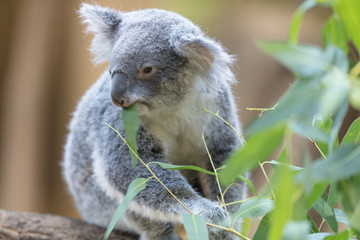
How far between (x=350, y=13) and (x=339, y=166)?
0.29 m

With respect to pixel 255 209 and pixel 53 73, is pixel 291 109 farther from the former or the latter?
pixel 53 73

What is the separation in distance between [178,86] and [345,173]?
1.32 metres

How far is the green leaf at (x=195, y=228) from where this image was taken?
1339 mm

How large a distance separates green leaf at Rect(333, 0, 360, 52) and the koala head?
1090 millimetres

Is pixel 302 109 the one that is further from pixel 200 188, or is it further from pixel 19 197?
pixel 19 197

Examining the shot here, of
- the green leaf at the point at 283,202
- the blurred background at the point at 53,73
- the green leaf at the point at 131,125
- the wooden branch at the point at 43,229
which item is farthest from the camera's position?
the blurred background at the point at 53,73

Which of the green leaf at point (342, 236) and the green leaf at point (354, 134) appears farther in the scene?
the green leaf at point (354, 134)

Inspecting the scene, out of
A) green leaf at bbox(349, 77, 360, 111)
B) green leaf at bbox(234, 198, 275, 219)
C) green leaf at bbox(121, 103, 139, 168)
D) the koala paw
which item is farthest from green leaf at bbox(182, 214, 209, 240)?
green leaf at bbox(349, 77, 360, 111)

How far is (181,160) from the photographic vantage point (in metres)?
2.55

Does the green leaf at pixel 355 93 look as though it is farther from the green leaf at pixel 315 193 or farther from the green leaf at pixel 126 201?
the green leaf at pixel 126 201

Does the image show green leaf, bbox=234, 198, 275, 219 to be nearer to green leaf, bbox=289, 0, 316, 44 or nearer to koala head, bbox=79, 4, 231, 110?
green leaf, bbox=289, 0, 316, 44

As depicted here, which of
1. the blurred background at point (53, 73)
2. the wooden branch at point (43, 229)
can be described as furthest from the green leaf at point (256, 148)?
the blurred background at point (53, 73)

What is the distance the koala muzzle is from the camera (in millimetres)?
1847

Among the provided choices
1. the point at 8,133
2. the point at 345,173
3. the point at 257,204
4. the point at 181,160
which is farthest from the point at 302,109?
the point at 8,133
